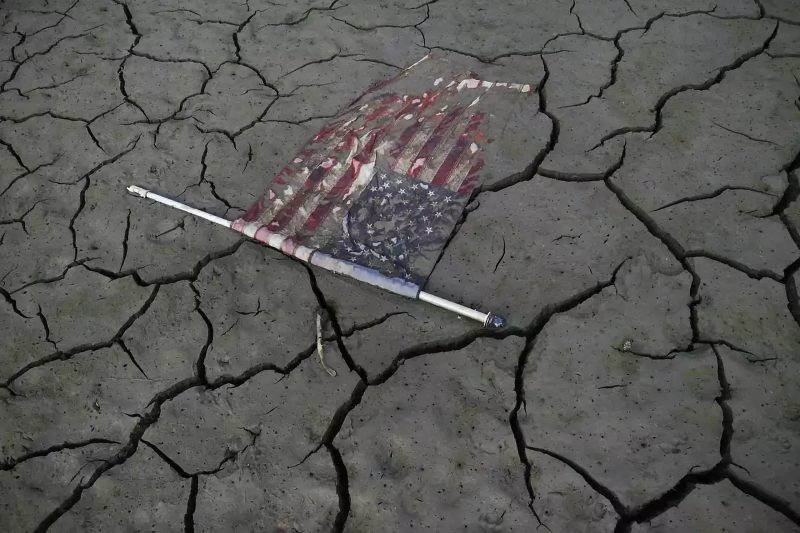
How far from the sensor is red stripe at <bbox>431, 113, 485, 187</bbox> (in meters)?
2.37

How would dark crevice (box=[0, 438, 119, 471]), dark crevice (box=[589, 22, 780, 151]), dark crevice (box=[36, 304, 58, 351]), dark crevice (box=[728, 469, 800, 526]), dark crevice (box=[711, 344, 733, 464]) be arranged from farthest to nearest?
dark crevice (box=[589, 22, 780, 151]) < dark crevice (box=[36, 304, 58, 351]) < dark crevice (box=[0, 438, 119, 471]) < dark crevice (box=[711, 344, 733, 464]) < dark crevice (box=[728, 469, 800, 526])

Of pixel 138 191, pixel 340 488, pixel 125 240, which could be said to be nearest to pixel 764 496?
pixel 340 488

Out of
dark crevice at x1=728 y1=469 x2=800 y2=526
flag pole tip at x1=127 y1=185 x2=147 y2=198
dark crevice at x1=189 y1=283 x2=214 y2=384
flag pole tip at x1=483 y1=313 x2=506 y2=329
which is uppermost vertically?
flag pole tip at x1=483 y1=313 x2=506 y2=329

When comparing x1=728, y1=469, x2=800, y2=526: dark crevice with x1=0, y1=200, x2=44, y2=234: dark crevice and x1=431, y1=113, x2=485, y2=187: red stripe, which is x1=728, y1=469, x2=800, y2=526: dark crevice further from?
x1=0, y1=200, x2=44, y2=234: dark crevice

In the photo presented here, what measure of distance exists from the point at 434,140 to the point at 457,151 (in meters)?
0.12

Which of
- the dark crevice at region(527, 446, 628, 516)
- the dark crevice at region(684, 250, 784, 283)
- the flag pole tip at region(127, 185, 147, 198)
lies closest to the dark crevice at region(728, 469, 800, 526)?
the dark crevice at region(527, 446, 628, 516)

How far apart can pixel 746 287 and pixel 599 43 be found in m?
1.51

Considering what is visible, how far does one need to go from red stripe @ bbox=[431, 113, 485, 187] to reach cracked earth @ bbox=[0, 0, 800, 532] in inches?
7.3

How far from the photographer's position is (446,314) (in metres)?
2.01

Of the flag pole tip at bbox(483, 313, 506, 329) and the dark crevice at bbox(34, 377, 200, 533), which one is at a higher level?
the flag pole tip at bbox(483, 313, 506, 329)

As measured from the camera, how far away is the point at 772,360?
1.78 metres

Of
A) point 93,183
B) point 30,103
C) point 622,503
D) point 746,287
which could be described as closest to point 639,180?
point 746,287

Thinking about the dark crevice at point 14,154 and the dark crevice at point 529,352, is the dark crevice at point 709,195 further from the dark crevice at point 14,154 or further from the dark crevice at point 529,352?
the dark crevice at point 14,154

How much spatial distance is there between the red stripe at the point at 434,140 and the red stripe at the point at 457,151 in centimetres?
8
